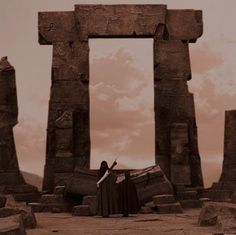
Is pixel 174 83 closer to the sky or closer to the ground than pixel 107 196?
closer to the sky

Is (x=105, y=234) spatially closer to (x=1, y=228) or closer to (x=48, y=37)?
(x=1, y=228)

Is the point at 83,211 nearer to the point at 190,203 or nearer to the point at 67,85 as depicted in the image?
the point at 190,203

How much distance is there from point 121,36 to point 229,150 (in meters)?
4.31

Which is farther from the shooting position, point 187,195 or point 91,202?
point 187,195

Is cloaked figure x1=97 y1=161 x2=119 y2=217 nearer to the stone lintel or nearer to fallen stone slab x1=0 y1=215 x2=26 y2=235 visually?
fallen stone slab x1=0 y1=215 x2=26 y2=235

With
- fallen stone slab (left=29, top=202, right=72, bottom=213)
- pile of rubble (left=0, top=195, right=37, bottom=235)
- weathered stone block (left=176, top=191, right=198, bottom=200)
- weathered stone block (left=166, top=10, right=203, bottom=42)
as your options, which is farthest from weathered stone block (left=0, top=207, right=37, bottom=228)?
weathered stone block (left=166, top=10, right=203, bottom=42)

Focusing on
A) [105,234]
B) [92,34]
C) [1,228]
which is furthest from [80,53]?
[1,228]

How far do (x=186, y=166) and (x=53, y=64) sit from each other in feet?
15.2

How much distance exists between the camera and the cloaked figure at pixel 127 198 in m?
11.9

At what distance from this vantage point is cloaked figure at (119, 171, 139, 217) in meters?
11.9

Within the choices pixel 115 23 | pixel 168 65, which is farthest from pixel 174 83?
pixel 115 23

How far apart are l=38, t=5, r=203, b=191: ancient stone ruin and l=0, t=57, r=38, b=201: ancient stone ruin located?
1004 mm

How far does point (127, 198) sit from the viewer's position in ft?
39.7

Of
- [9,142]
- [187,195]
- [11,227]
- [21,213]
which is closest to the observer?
[11,227]
